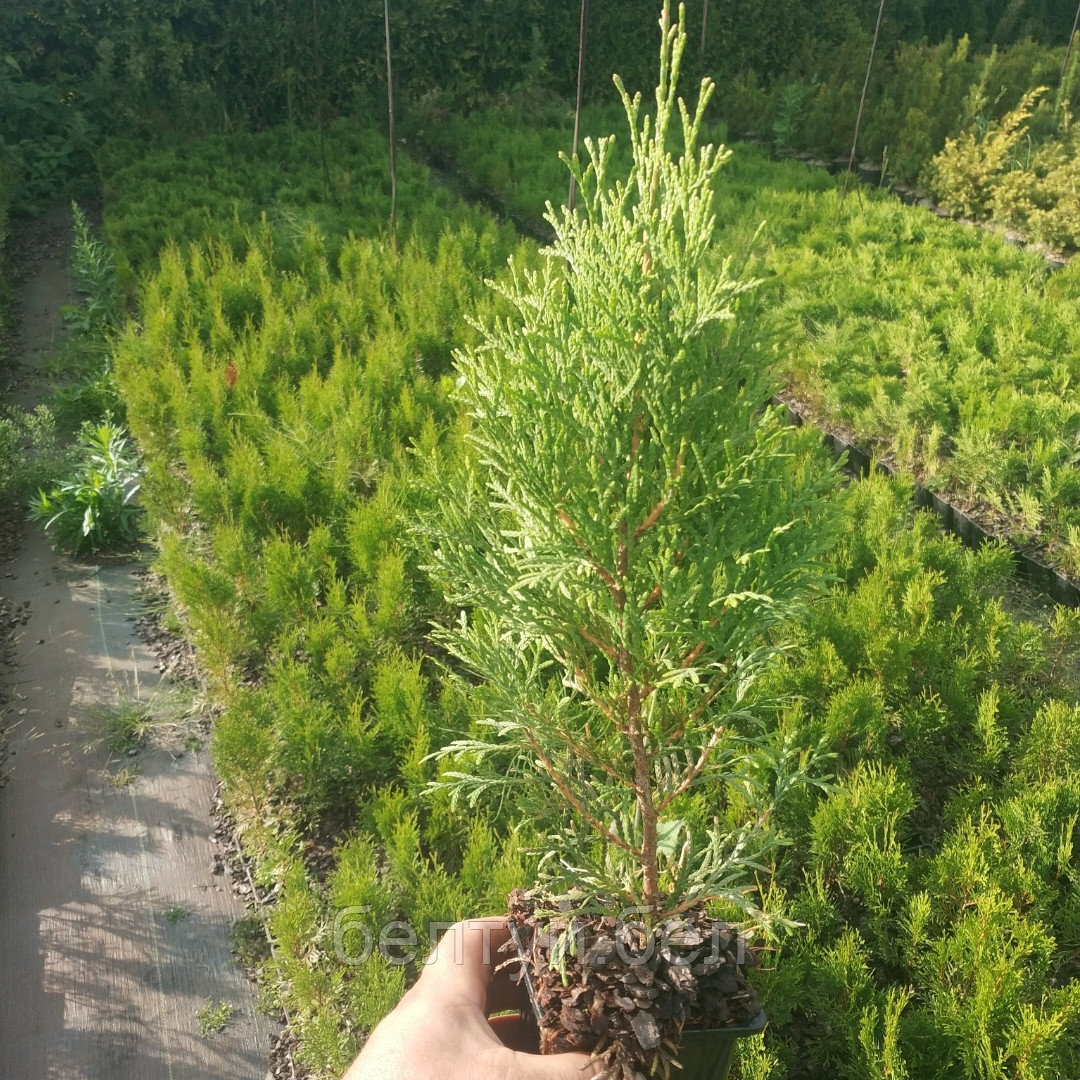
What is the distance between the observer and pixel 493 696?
6.97 ft

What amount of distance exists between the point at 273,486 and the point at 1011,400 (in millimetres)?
3802

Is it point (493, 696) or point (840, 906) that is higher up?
point (493, 696)

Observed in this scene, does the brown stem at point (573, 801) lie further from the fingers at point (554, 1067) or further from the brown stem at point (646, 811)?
the fingers at point (554, 1067)

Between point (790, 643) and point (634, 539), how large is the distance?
53 centimetres

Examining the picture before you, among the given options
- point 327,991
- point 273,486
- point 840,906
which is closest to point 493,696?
point 327,991

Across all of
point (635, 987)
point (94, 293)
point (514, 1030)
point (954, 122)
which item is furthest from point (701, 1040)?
point (954, 122)

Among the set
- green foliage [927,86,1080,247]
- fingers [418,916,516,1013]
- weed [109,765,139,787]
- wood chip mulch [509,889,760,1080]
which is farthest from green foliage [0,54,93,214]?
wood chip mulch [509,889,760,1080]

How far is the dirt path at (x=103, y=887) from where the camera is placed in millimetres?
2729

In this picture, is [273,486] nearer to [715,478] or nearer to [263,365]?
[263,365]

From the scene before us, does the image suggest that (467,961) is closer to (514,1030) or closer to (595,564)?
(514,1030)

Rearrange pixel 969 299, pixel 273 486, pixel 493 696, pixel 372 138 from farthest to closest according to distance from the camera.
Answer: pixel 372 138 → pixel 969 299 → pixel 273 486 → pixel 493 696

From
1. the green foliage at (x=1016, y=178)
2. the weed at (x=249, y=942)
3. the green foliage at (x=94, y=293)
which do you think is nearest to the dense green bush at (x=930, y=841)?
the weed at (x=249, y=942)

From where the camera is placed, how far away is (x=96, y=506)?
480cm

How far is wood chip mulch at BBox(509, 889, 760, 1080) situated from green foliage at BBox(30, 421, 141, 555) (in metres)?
3.64
